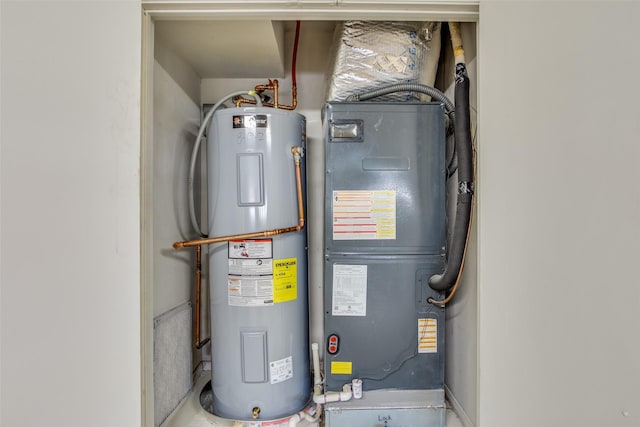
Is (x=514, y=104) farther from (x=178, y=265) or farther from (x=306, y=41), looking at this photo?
(x=178, y=265)

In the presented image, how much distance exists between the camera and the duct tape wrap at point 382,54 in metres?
1.29

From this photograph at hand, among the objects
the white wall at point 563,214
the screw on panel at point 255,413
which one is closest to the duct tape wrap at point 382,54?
the white wall at point 563,214

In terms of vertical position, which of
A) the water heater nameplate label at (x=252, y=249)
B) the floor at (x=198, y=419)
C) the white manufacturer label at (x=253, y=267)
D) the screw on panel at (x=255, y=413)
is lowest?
the floor at (x=198, y=419)

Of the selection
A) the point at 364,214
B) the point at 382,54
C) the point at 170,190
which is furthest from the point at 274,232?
the point at 382,54

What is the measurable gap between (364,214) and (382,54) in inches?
26.3

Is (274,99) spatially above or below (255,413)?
above

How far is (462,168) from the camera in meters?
1.09

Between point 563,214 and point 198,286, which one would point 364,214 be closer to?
point 563,214

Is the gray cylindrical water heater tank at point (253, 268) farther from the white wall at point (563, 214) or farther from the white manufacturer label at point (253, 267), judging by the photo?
the white wall at point (563, 214)

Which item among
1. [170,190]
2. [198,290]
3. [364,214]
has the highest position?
[170,190]

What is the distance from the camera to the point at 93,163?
72cm

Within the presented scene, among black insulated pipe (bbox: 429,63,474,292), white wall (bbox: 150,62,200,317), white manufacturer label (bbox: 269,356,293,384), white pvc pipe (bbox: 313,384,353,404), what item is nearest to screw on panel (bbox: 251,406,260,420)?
white manufacturer label (bbox: 269,356,293,384)

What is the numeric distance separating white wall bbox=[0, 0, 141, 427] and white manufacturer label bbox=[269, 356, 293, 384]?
1.71 ft

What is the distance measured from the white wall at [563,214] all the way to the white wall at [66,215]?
1.01 m
